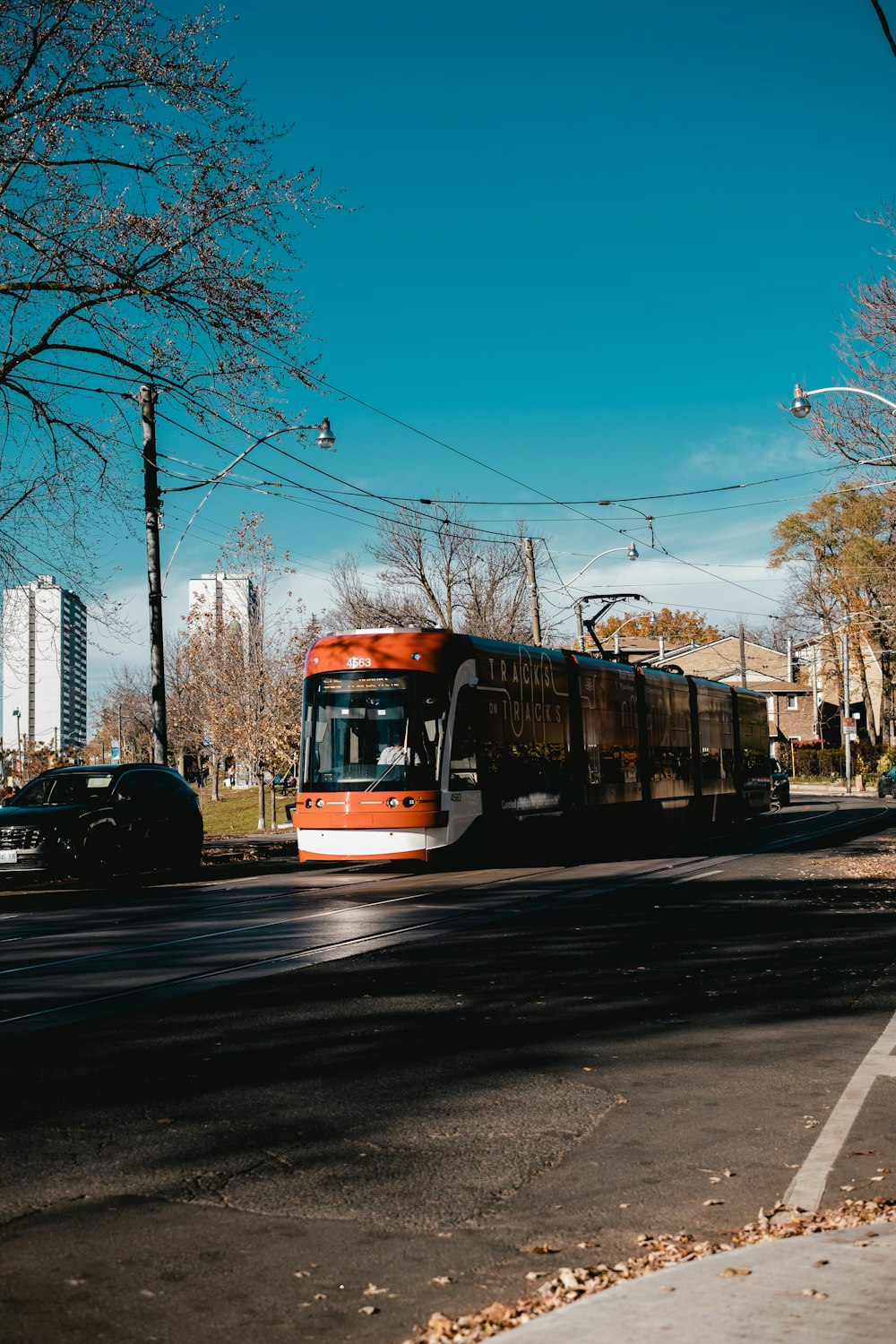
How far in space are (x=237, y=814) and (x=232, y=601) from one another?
15.8m

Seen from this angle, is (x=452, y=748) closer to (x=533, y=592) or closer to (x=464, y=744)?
(x=464, y=744)

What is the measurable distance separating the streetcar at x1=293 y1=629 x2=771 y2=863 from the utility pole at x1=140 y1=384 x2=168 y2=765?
497cm

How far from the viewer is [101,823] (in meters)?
20.6

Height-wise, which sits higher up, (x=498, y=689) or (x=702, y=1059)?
(x=498, y=689)

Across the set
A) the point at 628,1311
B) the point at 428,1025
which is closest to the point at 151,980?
the point at 428,1025

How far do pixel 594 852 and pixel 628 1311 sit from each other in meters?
23.0

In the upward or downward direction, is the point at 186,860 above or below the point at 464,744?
below

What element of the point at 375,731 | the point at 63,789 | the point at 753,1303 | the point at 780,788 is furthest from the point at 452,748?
the point at 780,788

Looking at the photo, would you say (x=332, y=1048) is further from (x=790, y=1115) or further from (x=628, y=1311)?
(x=628, y=1311)

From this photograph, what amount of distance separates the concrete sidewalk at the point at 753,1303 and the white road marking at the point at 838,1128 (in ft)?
2.56

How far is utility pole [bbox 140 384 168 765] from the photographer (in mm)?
24797

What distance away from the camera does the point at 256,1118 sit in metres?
6.10

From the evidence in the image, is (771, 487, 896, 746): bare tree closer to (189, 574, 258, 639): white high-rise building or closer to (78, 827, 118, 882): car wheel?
(189, 574, 258, 639): white high-rise building

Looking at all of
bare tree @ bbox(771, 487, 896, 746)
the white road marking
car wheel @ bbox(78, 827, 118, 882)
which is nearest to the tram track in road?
car wheel @ bbox(78, 827, 118, 882)
